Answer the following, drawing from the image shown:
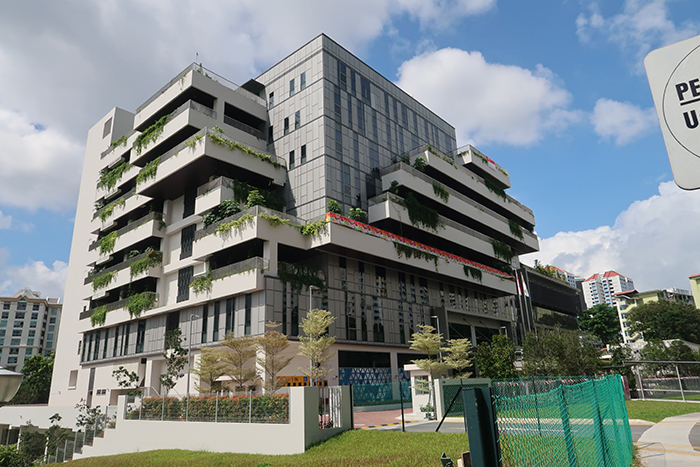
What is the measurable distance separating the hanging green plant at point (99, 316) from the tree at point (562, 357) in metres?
43.0

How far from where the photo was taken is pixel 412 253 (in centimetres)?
4534

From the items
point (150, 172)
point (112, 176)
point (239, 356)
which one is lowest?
point (239, 356)

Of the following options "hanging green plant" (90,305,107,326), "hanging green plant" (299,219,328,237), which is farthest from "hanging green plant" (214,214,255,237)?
"hanging green plant" (90,305,107,326)

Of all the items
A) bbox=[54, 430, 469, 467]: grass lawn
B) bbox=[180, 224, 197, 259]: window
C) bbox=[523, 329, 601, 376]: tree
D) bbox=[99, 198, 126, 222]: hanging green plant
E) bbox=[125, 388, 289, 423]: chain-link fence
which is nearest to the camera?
bbox=[54, 430, 469, 467]: grass lawn

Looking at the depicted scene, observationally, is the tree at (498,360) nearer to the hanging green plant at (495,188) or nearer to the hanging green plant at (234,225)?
the hanging green plant at (234,225)

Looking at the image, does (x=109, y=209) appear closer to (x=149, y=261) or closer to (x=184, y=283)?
(x=149, y=261)

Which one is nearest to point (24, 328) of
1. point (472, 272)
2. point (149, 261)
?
point (149, 261)

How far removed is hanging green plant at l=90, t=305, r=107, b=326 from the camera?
168 ft

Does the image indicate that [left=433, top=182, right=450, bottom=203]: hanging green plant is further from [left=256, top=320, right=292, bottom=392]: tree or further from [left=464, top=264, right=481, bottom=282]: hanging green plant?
[left=256, top=320, right=292, bottom=392]: tree

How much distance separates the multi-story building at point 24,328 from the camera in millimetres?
122000

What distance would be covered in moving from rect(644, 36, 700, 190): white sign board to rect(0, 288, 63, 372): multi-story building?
14706cm

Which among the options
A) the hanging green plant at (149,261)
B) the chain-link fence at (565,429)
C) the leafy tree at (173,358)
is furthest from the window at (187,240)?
the chain-link fence at (565,429)

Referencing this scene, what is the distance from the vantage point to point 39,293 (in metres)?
137

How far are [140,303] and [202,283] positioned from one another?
33.2ft
